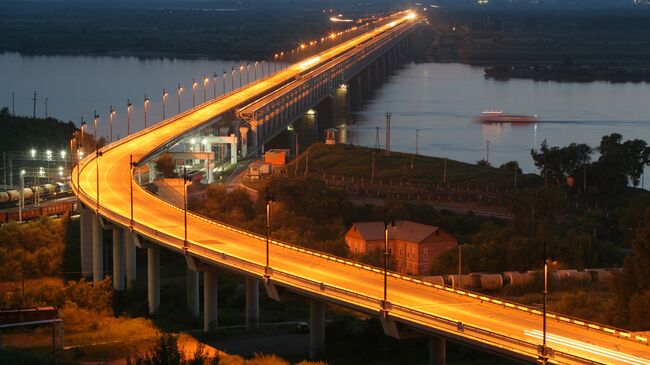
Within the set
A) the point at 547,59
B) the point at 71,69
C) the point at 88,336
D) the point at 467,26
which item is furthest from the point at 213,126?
the point at 467,26

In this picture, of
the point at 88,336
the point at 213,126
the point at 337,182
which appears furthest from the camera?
the point at 213,126

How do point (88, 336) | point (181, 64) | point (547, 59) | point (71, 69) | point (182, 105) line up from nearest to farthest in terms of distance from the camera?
point (88, 336) → point (182, 105) → point (71, 69) → point (181, 64) → point (547, 59)

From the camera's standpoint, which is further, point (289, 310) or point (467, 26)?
point (467, 26)

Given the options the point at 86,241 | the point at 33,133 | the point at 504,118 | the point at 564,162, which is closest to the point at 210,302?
the point at 86,241

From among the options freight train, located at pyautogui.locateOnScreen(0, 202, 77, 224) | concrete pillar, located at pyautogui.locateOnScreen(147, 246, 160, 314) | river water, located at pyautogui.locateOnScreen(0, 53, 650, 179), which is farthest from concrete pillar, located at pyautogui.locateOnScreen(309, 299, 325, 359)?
river water, located at pyautogui.locateOnScreen(0, 53, 650, 179)

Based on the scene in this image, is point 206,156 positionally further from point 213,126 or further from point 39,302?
point 39,302

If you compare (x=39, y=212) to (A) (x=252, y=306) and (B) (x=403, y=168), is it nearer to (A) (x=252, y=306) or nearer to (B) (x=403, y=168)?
A: (A) (x=252, y=306)

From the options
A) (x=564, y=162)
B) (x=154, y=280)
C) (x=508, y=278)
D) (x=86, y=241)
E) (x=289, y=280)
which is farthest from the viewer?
(x=564, y=162)
